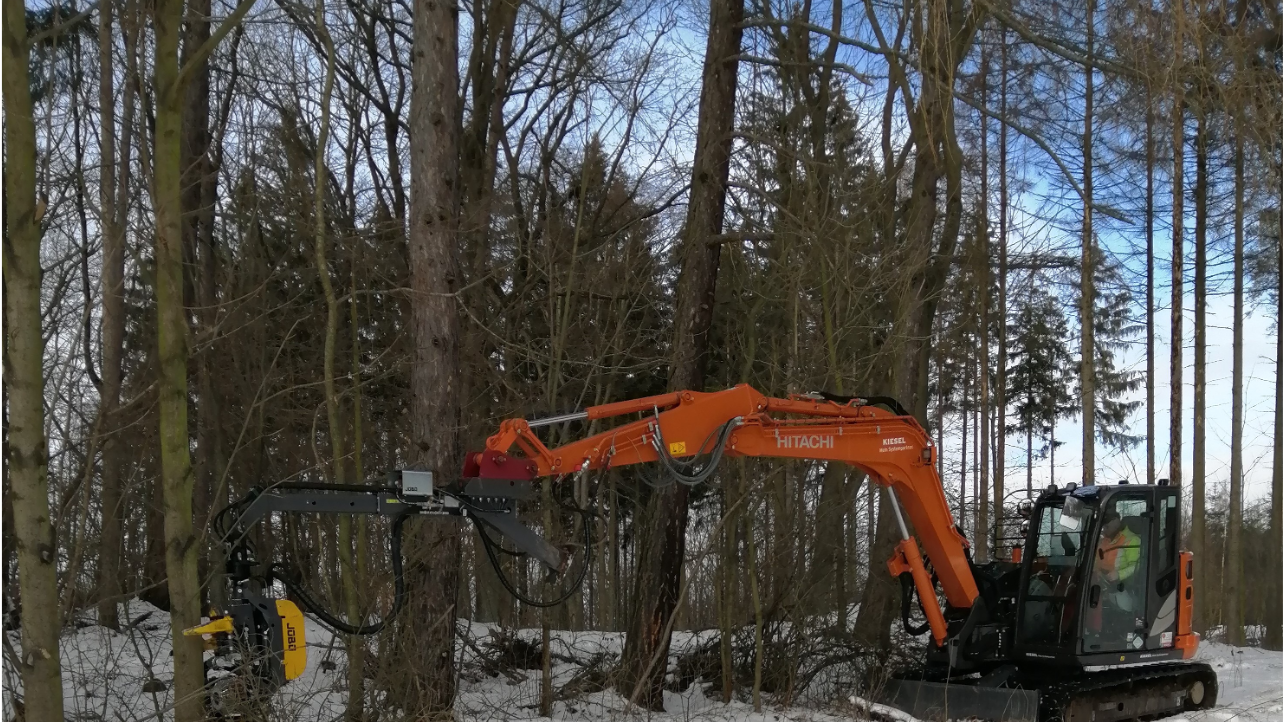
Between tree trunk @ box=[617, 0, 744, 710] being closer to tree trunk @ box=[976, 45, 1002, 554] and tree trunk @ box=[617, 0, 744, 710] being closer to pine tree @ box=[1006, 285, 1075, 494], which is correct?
tree trunk @ box=[976, 45, 1002, 554]

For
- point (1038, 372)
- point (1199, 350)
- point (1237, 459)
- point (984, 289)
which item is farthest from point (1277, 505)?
point (1038, 372)

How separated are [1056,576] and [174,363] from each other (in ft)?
23.6

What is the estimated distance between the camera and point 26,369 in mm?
4961

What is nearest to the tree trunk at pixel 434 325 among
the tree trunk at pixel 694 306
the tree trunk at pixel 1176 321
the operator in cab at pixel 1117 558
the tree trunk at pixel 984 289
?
the tree trunk at pixel 694 306

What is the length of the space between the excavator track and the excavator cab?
19 centimetres

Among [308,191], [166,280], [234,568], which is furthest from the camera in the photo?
[308,191]

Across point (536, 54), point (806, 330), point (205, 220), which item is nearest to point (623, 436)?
point (806, 330)

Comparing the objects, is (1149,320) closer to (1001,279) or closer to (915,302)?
(1001,279)

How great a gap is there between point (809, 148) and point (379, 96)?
8.79 m

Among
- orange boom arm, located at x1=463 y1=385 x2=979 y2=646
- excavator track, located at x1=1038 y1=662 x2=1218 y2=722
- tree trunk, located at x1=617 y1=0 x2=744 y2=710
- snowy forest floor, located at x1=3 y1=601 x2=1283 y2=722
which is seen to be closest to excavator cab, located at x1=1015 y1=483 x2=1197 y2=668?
excavator track, located at x1=1038 y1=662 x2=1218 y2=722

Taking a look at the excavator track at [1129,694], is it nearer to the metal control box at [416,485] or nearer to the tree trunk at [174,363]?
the metal control box at [416,485]

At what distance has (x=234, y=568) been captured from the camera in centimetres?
504

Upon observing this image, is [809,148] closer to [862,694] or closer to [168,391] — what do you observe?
[862,694]

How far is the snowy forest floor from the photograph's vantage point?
773cm
